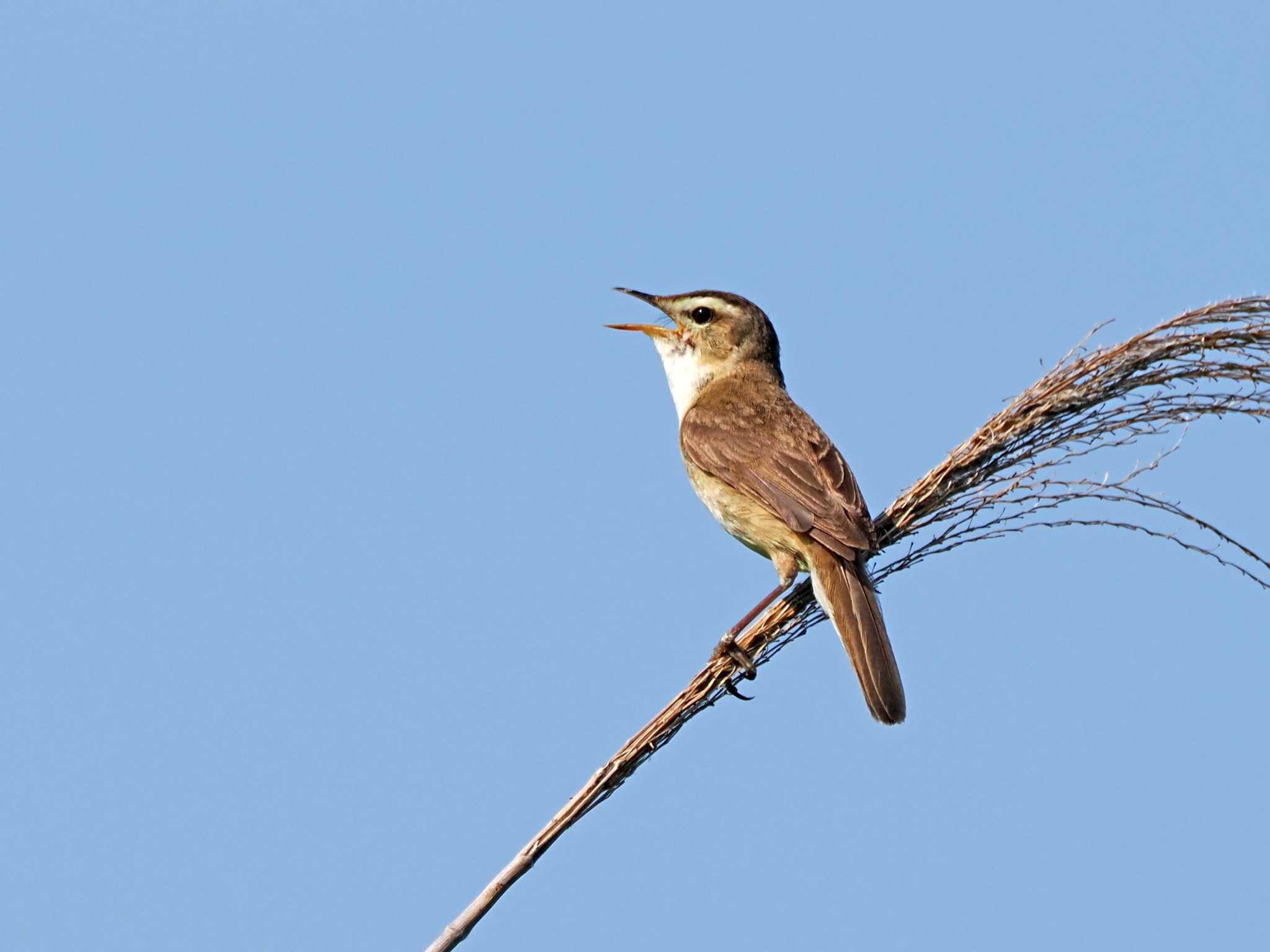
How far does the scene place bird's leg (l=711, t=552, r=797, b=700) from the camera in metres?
3.67

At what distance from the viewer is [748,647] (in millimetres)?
3869

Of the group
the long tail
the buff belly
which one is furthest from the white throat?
the long tail

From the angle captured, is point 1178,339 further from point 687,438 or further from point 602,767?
point 687,438

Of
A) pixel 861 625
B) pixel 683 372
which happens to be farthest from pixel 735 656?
pixel 683 372

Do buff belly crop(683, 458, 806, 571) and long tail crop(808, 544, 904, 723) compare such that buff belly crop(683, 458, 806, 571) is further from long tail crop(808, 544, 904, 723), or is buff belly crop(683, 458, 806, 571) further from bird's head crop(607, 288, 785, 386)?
bird's head crop(607, 288, 785, 386)

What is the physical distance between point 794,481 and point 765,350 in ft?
4.58

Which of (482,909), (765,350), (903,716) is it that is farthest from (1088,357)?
(765,350)

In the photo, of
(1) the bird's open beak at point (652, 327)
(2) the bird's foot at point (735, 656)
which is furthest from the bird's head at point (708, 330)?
(2) the bird's foot at point (735, 656)

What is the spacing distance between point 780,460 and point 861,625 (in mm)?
962

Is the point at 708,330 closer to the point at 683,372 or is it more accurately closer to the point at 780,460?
the point at 683,372

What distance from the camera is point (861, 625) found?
4160 millimetres

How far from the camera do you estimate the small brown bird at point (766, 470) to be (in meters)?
4.18

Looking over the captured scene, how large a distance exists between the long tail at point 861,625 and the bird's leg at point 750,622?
188mm

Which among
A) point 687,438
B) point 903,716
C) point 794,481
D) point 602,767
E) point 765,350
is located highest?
point 765,350
